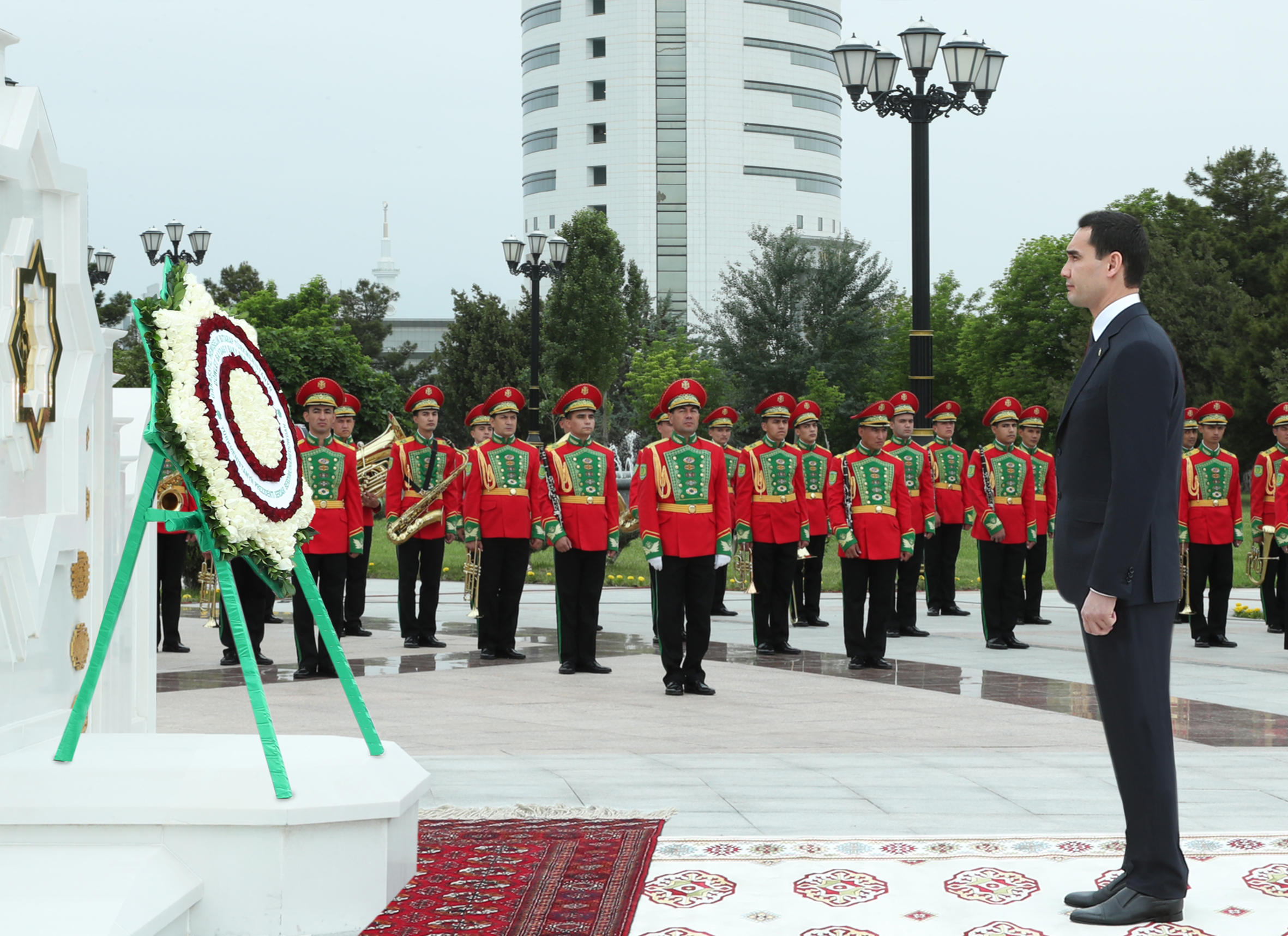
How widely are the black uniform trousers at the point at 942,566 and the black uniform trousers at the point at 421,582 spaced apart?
562 centimetres

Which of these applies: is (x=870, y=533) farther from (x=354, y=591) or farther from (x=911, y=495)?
(x=354, y=591)

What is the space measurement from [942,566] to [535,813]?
11051 millimetres

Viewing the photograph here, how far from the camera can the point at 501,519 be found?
40.5ft

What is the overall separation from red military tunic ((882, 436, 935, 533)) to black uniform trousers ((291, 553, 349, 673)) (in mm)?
5321

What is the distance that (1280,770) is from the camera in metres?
7.19

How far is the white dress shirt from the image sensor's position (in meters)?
4.71

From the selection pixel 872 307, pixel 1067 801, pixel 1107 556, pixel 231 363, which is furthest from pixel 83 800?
pixel 872 307

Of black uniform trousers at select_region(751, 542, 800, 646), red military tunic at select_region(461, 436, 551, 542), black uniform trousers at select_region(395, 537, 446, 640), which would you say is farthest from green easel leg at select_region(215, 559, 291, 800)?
black uniform trousers at select_region(395, 537, 446, 640)

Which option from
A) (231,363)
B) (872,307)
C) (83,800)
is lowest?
(83,800)

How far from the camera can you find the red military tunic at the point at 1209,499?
1363 cm

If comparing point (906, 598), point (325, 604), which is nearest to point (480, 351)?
point (906, 598)

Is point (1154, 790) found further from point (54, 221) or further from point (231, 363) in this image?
point (54, 221)

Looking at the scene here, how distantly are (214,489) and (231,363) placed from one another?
60 cm

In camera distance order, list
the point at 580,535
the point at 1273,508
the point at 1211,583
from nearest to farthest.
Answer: the point at 580,535 < the point at 1211,583 < the point at 1273,508
